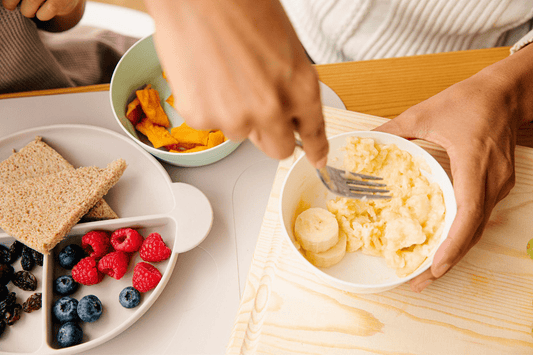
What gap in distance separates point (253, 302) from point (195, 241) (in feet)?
0.66

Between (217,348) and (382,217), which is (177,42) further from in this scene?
(217,348)

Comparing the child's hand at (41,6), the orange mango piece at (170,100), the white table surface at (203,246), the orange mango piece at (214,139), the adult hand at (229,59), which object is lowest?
the white table surface at (203,246)

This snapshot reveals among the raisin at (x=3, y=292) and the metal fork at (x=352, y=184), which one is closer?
the metal fork at (x=352, y=184)

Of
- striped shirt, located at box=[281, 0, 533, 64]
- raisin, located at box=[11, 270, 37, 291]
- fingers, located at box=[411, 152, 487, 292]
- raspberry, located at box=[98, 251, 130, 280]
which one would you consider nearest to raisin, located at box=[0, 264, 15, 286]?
raisin, located at box=[11, 270, 37, 291]

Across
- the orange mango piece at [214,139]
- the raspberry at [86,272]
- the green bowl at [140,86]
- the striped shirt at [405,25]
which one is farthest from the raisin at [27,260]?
the striped shirt at [405,25]

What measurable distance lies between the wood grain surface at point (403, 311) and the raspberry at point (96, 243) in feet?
1.27

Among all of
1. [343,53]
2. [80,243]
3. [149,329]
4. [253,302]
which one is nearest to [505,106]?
[343,53]

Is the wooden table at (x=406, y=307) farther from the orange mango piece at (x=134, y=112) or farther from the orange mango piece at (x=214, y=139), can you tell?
the orange mango piece at (x=134, y=112)

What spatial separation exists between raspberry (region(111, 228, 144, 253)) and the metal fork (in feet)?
1.65

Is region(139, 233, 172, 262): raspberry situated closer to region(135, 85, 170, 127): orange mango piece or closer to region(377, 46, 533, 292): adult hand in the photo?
region(135, 85, 170, 127): orange mango piece

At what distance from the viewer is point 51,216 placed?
913 mm

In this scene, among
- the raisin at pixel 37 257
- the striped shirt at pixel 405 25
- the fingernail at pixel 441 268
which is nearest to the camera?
the fingernail at pixel 441 268

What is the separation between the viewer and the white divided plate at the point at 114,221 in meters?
0.82

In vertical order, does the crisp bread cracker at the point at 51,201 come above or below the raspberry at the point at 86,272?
above
